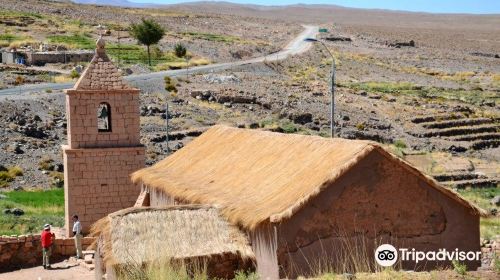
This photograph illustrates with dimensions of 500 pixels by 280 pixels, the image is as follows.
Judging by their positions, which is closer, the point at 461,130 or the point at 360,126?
the point at 360,126

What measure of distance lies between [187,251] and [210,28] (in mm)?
99528

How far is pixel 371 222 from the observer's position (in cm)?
1423

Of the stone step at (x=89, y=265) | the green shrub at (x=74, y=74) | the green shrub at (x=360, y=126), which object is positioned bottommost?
the green shrub at (x=360, y=126)

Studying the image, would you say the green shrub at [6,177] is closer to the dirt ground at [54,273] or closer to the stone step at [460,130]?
the dirt ground at [54,273]

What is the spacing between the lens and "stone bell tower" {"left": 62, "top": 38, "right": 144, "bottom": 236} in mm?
22297

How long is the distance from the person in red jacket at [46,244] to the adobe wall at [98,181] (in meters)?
2.47

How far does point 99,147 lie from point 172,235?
7829 mm

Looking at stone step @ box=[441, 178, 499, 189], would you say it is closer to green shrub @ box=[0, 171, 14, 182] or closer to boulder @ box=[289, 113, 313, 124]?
boulder @ box=[289, 113, 313, 124]

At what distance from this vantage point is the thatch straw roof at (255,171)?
14008mm

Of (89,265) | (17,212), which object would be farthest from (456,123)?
(89,265)

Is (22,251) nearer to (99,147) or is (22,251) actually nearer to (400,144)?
(99,147)

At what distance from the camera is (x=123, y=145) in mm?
22828

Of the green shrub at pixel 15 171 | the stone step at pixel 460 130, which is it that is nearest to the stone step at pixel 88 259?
the green shrub at pixel 15 171

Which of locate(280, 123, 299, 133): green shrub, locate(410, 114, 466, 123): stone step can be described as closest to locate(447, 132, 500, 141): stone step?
locate(410, 114, 466, 123): stone step
